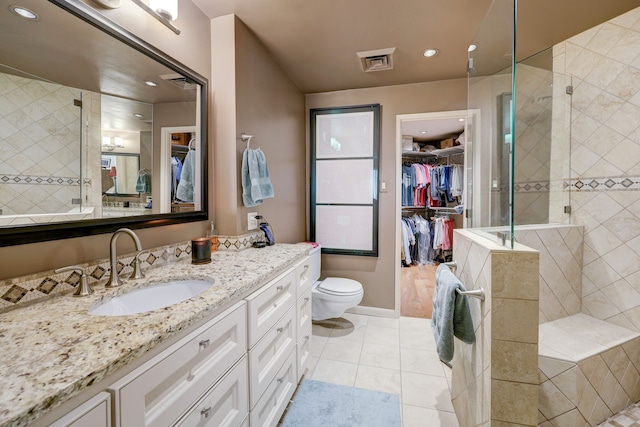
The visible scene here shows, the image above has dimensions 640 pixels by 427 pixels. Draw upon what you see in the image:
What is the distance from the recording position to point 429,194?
184 inches

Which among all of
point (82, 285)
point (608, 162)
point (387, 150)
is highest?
point (387, 150)

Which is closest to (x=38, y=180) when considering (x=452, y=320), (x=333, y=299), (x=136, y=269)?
(x=136, y=269)

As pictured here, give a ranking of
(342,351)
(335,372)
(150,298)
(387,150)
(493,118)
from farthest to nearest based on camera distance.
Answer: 1. (387,150)
2. (342,351)
3. (335,372)
4. (493,118)
5. (150,298)

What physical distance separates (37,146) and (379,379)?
2.18m

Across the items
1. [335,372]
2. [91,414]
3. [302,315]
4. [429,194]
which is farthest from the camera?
[429,194]

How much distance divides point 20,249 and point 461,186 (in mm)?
4878

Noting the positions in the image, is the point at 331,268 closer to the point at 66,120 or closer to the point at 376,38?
the point at 376,38

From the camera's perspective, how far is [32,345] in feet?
2.13

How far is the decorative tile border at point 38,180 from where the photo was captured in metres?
0.87

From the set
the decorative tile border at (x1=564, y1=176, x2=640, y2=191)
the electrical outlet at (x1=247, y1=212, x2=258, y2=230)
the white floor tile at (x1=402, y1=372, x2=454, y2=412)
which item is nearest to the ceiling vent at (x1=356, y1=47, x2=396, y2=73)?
the electrical outlet at (x1=247, y1=212, x2=258, y2=230)

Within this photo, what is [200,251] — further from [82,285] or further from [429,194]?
[429,194]

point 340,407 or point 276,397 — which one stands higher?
point 276,397

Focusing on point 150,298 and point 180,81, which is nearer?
point 150,298

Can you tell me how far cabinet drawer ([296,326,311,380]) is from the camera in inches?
67.0
